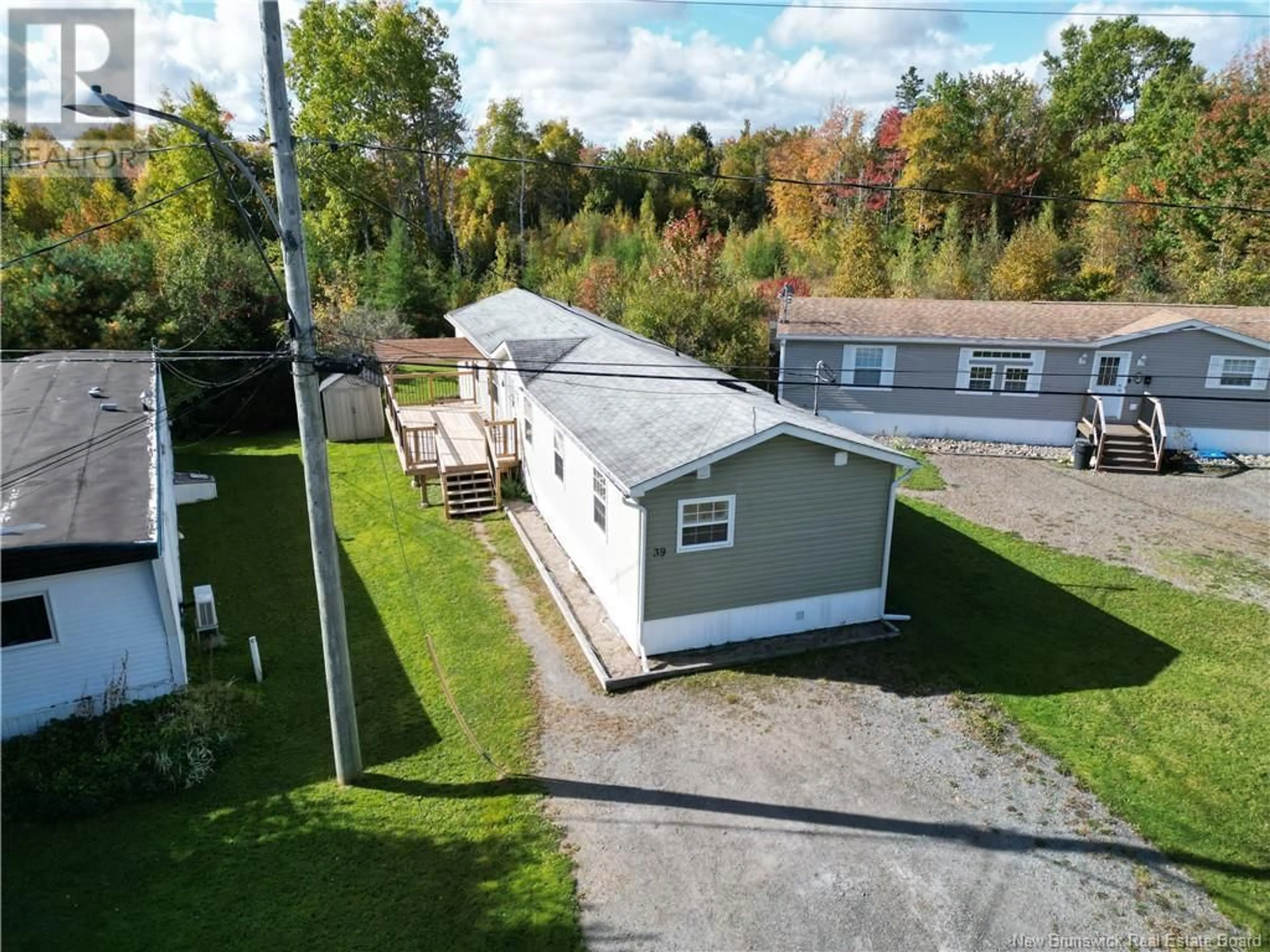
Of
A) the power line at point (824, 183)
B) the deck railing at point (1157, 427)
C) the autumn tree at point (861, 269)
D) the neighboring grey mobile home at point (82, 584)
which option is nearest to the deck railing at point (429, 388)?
the power line at point (824, 183)

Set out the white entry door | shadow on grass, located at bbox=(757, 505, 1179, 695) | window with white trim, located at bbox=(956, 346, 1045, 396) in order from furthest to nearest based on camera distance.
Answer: window with white trim, located at bbox=(956, 346, 1045, 396) → the white entry door → shadow on grass, located at bbox=(757, 505, 1179, 695)

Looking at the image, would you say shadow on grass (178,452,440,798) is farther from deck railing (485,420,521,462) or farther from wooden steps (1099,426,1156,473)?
wooden steps (1099,426,1156,473)

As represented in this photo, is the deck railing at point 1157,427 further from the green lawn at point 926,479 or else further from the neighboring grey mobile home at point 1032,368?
the green lawn at point 926,479

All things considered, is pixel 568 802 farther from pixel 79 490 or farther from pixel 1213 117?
pixel 1213 117

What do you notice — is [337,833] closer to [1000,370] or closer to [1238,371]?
[1000,370]

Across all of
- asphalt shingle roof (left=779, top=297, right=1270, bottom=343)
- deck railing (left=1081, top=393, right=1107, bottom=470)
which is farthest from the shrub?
deck railing (left=1081, top=393, right=1107, bottom=470)

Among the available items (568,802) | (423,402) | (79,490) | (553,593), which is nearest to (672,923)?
(568,802)
